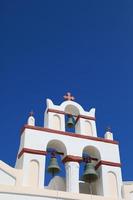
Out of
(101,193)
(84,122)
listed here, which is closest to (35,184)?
(101,193)

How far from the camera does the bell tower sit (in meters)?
9.52

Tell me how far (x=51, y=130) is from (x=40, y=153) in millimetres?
871

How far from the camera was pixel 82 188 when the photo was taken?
35.2ft

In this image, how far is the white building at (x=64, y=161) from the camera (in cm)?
891

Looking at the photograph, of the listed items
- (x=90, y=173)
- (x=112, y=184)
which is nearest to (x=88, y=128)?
(x=90, y=173)

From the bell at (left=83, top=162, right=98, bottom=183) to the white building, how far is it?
0.50 feet

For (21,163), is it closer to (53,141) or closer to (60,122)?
(53,141)

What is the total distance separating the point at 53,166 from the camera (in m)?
10.2

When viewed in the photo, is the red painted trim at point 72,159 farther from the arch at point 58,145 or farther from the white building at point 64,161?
the arch at point 58,145

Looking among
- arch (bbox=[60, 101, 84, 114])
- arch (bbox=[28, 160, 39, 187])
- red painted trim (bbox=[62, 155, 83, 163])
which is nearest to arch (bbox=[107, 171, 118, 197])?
red painted trim (bbox=[62, 155, 83, 163])

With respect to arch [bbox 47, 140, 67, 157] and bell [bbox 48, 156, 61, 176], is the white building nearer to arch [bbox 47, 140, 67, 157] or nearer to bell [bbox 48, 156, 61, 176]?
arch [bbox 47, 140, 67, 157]

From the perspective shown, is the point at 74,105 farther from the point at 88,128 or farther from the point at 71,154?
the point at 71,154

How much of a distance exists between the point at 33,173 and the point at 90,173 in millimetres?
1743

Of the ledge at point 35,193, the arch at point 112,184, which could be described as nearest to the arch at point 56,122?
the arch at point 112,184
